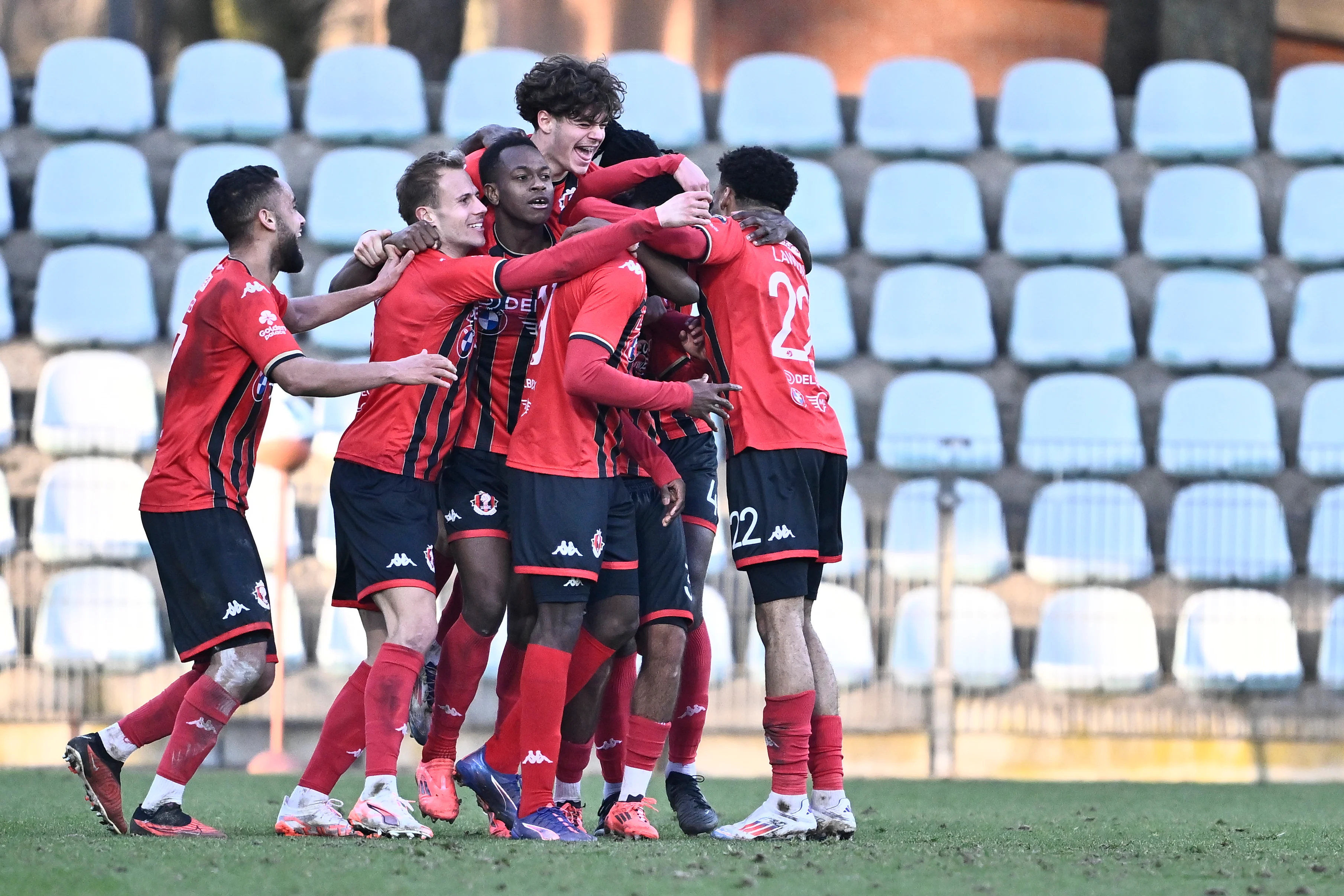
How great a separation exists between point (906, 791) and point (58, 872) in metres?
4.06

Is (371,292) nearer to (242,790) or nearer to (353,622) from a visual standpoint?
(242,790)

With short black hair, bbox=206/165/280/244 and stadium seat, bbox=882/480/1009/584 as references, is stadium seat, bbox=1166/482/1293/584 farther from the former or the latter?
short black hair, bbox=206/165/280/244

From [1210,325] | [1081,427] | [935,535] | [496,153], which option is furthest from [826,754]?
[1210,325]

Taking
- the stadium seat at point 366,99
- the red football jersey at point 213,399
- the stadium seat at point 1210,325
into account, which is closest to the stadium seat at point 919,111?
the stadium seat at point 1210,325

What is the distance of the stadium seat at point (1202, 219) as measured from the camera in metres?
9.38

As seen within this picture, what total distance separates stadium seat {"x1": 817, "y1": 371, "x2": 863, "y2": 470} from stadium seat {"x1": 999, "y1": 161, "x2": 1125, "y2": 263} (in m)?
1.49

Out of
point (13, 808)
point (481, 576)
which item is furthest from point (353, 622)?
point (481, 576)

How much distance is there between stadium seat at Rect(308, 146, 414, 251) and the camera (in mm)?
9070

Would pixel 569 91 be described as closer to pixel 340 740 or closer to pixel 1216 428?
pixel 340 740

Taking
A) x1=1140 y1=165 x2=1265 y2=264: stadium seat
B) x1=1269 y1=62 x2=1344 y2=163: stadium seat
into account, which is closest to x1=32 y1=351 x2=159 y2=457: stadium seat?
x1=1140 y1=165 x2=1265 y2=264: stadium seat

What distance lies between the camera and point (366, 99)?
9.74 m

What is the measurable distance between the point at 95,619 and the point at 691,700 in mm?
3814

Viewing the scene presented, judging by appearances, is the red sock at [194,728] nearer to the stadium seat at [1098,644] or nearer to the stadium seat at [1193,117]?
the stadium seat at [1098,644]

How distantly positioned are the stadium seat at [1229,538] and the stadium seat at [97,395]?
5.02m
